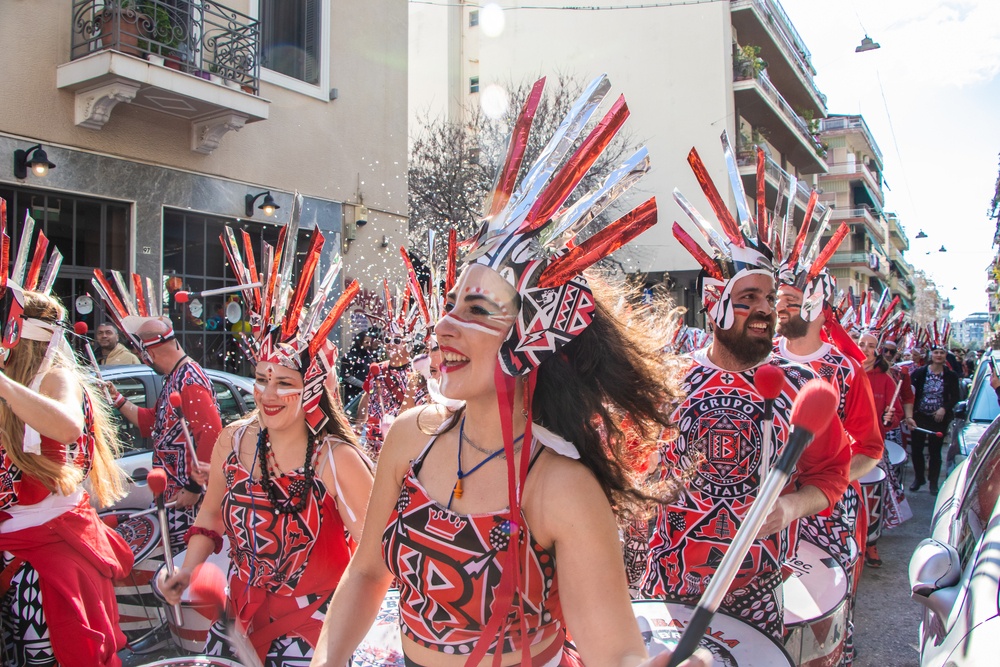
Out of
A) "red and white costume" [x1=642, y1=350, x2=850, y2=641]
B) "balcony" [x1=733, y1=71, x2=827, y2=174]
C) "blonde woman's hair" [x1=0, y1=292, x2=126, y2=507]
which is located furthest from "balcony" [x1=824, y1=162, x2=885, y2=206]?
"blonde woman's hair" [x1=0, y1=292, x2=126, y2=507]

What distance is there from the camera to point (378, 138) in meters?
12.9

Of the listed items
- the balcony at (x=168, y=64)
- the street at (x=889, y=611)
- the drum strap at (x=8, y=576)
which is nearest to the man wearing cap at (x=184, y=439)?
the drum strap at (x=8, y=576)

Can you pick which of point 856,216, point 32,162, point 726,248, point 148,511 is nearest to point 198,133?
point 32,162

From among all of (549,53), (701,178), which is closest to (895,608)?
(701,178)

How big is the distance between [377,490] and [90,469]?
211 centimetres

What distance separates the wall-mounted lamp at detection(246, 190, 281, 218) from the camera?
10.8 m

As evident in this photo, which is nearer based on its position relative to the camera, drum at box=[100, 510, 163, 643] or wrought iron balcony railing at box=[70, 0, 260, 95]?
drum at box=[100, 510, 163, 643]

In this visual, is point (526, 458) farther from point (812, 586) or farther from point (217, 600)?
point (812, 586)

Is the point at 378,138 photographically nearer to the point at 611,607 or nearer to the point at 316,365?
the point at 316,365

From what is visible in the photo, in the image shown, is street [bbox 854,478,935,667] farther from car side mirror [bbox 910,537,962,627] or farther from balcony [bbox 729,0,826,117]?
balcony [bbox 729,0,826,117]

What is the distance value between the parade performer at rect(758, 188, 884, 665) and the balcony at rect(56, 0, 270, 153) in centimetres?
759

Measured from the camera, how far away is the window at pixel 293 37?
1153cm

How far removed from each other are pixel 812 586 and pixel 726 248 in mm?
1482

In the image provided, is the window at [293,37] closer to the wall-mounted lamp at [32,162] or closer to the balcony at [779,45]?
the wall-mounted lamp at [32,162]
